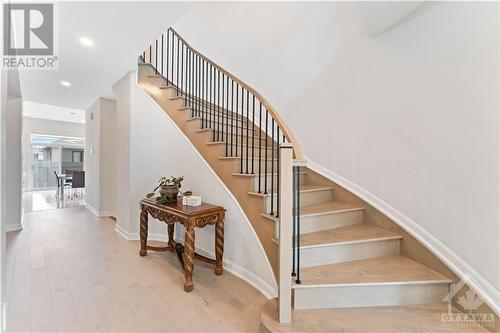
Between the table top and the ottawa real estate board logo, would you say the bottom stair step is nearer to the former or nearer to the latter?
the table top

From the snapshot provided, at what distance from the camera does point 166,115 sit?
3570mm

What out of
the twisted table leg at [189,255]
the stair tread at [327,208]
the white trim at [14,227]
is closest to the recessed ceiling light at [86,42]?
the twisted table leg at [189,255]

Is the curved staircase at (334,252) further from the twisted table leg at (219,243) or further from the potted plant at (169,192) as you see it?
the potted plant at (169,192)

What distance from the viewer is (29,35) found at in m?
2.52

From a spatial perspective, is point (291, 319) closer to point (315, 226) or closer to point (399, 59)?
point (315, 226)

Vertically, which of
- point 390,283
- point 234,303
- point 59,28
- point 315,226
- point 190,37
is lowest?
point 234,303

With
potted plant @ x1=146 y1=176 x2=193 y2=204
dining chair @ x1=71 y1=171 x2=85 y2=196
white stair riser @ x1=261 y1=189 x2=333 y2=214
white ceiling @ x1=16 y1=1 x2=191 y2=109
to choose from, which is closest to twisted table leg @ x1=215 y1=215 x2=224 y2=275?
potted plant @ x1=146 y1=176 x2=193 y2=204

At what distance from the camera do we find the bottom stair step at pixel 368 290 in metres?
1.78

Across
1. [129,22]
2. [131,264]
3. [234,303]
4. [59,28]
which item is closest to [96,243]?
[131,264]

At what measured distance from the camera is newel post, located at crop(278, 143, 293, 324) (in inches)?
64.3

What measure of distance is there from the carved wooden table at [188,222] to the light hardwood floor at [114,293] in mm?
121

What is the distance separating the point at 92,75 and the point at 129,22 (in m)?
1.88

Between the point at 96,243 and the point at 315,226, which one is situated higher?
the point at 315,226

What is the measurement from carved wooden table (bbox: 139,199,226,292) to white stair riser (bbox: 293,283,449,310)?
3.41ft
